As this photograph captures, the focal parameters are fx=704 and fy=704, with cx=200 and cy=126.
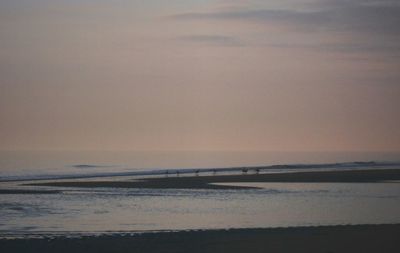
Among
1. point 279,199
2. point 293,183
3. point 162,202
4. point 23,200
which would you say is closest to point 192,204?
point 162,202

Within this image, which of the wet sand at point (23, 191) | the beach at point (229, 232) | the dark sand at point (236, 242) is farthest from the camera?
the wet sand at point (23, 191)

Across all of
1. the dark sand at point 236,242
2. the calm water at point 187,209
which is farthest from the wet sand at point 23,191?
the dark sand at point 236,242

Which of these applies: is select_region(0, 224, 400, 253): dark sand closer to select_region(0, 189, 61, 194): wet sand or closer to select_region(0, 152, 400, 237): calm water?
select_region(0, 152, 400, 237): calm water

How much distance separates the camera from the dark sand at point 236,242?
68.5 feet

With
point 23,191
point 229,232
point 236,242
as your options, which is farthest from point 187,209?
point 23,191

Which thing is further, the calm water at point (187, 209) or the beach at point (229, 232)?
the calm water at point (187, 209)

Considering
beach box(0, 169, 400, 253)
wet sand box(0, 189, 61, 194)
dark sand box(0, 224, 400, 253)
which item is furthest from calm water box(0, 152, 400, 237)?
dark sand box(0, 224, 400, 253)

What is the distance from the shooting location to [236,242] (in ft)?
73.7

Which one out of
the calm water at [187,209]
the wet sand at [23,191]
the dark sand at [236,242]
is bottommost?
the dark sand at [236,242]

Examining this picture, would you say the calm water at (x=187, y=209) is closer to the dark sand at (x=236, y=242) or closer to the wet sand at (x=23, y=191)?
the wet sand at (x=23, y=191)

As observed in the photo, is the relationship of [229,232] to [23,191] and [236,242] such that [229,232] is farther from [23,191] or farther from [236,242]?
[23,191]

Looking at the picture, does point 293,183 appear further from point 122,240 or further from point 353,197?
point 122,240

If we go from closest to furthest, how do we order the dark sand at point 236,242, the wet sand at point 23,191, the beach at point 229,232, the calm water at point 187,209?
the dark sand at point 236,242 → the beach at point 229,232 → the calm water at point 187,209 → the wet sand at point 23,191

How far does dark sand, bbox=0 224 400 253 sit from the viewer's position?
2088 cm
